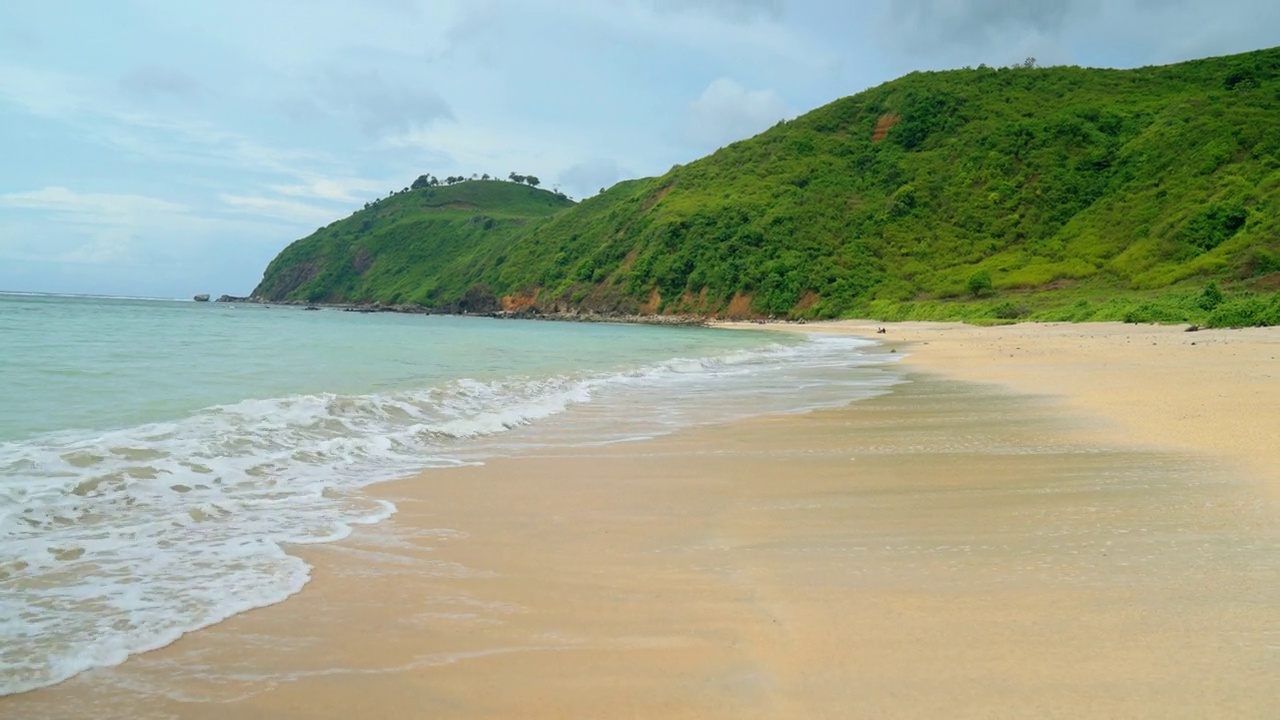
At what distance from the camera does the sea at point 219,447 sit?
3225 mm

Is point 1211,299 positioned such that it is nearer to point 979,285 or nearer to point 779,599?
point 979,285

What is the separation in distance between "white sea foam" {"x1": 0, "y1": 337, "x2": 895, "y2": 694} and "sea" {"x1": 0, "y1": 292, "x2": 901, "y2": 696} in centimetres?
2

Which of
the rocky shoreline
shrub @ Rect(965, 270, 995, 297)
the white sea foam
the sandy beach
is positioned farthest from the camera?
the rocky shoreline

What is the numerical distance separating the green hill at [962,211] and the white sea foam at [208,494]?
2734 cm

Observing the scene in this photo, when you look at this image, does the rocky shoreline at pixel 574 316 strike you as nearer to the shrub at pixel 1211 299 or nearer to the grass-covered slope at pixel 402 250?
the grass-covered slope at pixel 402 250

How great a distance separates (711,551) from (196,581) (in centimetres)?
226

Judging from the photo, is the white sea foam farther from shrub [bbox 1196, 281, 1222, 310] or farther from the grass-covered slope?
the grass-covered slope

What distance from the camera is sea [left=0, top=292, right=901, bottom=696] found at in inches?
127

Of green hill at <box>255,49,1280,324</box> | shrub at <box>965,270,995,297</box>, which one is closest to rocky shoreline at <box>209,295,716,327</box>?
green hill at <box>255,49,1280,324</box>

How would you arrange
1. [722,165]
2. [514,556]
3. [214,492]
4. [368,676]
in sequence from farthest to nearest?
1. [722,165]
2. [214,492]
3. [514,556]
4. [368,676]

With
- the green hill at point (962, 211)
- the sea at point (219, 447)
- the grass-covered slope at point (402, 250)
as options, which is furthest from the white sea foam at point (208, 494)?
the grass-covered slope at point (402, 250)

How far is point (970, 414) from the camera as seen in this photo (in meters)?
9.05

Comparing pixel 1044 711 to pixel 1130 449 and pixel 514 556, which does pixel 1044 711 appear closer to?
pixel 514 556

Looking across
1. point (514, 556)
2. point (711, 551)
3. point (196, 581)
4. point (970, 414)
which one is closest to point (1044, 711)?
point (711, 551)
